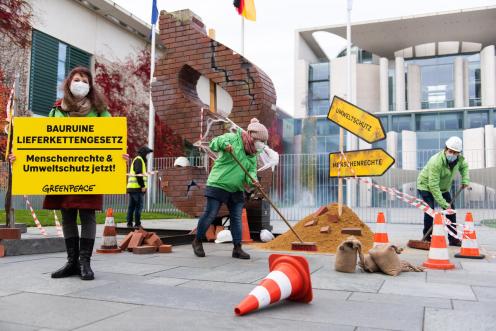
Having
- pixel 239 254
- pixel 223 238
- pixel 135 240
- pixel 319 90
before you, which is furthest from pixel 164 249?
pixel 319 90

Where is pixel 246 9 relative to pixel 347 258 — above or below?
above

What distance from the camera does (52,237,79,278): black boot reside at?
4.53 metres

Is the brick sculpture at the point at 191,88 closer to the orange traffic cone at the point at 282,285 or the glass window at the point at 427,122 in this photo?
the orange traffic cone at the point at 282,285

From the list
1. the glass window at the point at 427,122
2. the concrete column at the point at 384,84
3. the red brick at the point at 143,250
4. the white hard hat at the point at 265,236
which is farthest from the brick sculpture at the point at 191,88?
the concrete column at the point at 384,84

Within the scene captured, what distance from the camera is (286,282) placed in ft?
11.4

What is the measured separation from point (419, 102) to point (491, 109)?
5936 millimetres

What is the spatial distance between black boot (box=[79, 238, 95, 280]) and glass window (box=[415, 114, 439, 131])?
37061 mm

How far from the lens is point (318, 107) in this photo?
4312cm

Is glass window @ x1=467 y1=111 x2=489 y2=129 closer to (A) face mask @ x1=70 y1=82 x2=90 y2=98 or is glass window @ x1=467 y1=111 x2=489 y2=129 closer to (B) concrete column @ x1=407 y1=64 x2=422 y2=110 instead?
(B) concrete column @ x1=407 y1=64 x2=422 y2=110

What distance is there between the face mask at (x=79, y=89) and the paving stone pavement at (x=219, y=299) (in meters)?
1.77

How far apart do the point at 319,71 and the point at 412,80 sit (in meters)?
8.14

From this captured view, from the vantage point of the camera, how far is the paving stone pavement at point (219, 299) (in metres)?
2.99

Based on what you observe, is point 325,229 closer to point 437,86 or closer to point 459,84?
point 459,84

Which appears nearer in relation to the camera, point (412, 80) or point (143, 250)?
point (143, 250)
